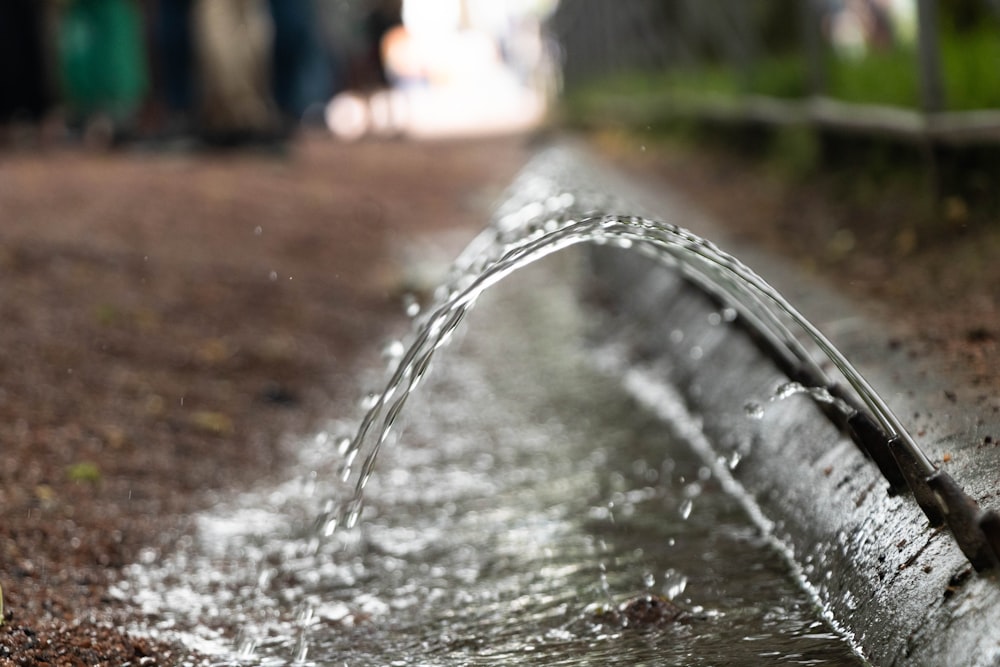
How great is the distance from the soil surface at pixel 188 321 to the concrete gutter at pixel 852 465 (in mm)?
176

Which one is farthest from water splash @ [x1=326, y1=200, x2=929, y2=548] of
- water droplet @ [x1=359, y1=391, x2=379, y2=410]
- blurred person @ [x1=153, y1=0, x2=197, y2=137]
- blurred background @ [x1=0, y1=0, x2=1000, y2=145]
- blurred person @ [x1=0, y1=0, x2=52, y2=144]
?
blurred person @ [x1=153, y1=0, x2=197, y2=137]

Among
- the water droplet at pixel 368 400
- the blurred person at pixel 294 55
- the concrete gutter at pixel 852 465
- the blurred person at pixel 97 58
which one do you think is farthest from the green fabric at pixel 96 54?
the concrete gutter at pixel 852 465

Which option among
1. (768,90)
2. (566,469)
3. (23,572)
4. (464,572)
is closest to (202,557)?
(23,572)

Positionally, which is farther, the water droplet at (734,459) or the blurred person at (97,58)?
the blurred person at (97,58)

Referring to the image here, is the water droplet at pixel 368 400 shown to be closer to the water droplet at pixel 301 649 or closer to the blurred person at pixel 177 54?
the water droplet at pixel 301 649

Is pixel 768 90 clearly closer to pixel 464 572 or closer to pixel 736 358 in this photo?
pixel 736 358

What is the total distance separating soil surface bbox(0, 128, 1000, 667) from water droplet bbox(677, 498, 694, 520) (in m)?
0.75

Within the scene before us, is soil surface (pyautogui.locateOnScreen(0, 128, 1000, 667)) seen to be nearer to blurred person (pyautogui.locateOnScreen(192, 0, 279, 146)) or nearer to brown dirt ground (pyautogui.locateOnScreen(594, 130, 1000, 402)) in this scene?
brown dirt ground (pyautogui.locateOnScreen(594, 130, 1000, 402))

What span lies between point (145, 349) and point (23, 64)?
10.7 meters

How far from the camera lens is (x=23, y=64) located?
15.4 m

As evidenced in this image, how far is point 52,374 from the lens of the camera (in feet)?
16.9

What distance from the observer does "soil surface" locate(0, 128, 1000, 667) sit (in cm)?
368

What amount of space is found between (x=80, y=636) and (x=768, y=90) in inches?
296

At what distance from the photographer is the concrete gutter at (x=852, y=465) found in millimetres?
2432
